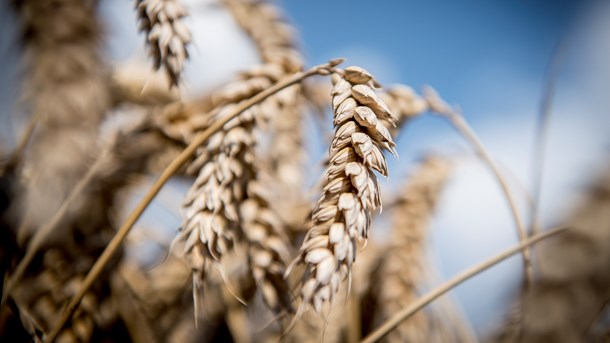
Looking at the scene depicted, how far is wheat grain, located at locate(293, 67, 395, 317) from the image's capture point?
398 millimetres

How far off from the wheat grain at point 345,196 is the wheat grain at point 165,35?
186 mm

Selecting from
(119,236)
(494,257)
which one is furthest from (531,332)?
(119,236)

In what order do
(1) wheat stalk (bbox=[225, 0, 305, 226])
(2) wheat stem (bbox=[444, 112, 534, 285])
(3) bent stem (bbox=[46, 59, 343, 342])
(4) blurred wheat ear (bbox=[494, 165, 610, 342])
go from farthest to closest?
(1) wheat stalk (bbox=[225, 0, 305, 226]) < (2) wheat stem (bbox=[444, 112, 534, 285]) < (3) bent stem (bbox=[46, 59, 343, 342]) < (4) blurred wheat ear (bbox=[494, 165, 610, 342])

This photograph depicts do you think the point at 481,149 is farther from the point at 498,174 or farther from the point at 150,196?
the point at 150,196

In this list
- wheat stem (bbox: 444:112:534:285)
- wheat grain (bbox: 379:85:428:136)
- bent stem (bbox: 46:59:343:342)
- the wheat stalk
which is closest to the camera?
bent stem (bbox: 46:59:343:342)

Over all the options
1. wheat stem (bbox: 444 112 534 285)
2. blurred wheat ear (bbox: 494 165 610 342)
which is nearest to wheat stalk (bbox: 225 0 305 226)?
wheat stem (bbox: 444 112 534 285)

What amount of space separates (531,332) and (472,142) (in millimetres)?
467

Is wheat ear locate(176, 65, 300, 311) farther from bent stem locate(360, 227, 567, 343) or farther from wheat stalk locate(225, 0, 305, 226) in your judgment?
wheat stalk locate(225, 0, 305, 226)

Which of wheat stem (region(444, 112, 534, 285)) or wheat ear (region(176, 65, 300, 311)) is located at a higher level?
wheat ear (region(176, 65, 300, 311))

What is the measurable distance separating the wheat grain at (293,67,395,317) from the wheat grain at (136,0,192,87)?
0.61 feet

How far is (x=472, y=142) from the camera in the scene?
0.80m

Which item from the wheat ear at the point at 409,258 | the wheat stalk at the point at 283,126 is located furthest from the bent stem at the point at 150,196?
the wheat ear at the point at 409,258

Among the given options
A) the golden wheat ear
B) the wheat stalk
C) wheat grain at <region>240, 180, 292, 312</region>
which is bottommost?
the golden wheat ear

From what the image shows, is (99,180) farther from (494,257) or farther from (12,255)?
(494,257)
